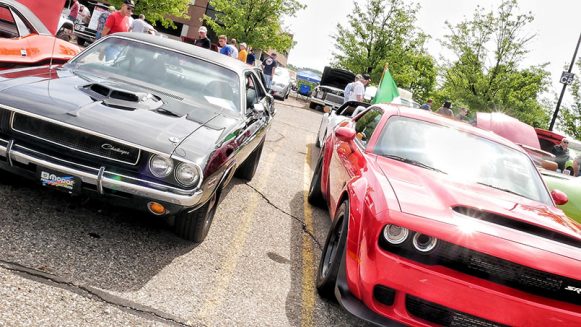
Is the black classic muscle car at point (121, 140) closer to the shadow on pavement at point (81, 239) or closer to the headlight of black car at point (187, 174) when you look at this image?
the headlight of black car at point (187, 174)

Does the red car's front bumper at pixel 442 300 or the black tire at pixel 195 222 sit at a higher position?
the red car's front bumper at pixel 442 300

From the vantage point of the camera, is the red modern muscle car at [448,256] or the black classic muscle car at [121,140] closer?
the red modern muscle car at [448,256]

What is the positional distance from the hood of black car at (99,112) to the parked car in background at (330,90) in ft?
55.8

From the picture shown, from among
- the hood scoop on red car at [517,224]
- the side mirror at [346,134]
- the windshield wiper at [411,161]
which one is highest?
the side mirror at [346,134]

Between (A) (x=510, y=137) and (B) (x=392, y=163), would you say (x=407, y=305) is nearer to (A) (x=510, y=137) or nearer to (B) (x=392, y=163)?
(B) (x=392, y=163)

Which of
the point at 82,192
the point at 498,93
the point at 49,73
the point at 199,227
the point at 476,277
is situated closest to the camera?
the point at 476,277

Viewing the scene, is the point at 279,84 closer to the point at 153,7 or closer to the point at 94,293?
the point at 153,7

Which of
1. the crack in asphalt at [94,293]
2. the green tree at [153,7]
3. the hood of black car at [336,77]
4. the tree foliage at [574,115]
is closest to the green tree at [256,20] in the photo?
the green tree at [153,7]

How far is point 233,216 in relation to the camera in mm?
4930

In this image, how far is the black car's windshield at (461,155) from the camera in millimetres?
3941

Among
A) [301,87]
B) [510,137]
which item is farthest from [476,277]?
[301,87]

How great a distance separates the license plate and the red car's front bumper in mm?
1913

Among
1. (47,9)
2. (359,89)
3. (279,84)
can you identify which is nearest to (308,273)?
(47,9)

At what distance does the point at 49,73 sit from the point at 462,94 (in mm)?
23743
